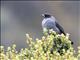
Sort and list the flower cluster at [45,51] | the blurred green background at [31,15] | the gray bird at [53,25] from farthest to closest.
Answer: the blurred green background at [31,15]
the gray bird at [53,25]
the flower cluster at [45,51]

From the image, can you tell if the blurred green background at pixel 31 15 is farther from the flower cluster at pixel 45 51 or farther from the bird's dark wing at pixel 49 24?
the flower cluster at pixel 45 51

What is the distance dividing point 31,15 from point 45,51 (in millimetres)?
4174

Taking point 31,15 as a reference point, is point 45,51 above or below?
above

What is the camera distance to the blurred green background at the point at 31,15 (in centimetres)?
672

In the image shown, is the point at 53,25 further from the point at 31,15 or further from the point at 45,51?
the point at 31,15

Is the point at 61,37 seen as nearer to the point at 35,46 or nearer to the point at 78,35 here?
the point at 35,46

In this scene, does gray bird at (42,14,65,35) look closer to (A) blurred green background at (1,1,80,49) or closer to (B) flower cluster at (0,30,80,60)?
(B) flower cluster at (0,30,80,60)

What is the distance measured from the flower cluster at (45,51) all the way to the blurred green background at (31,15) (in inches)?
145

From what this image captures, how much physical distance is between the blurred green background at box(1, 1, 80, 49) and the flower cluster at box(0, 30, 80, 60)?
3.67 metres

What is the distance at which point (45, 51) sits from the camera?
2822 mm

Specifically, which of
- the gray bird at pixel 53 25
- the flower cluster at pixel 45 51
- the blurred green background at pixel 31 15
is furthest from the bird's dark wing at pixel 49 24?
the blurred green background at pixel 31 15

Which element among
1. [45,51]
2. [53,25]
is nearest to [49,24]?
[53,25]

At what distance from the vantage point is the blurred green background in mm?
6719

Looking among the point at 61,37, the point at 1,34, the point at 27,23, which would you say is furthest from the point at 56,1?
the point at 61,37
